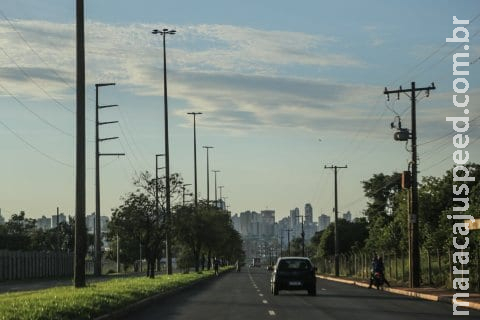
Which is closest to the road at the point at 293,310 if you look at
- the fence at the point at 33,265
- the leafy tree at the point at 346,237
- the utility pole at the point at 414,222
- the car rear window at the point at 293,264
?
the car rear window at the point at 293,264

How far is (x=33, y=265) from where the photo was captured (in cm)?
7350

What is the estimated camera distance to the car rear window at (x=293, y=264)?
118ft

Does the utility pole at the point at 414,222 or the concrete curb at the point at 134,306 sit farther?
the utility pole at the point at 414,222

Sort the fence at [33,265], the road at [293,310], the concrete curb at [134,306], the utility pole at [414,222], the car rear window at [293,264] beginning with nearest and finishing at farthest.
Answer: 1. the concrete curb at [134,306]
2. the road at [293,310]
3. the car rear window at [293,264]
4. the utility pole at [414,222]
5. the fence at [33,265]

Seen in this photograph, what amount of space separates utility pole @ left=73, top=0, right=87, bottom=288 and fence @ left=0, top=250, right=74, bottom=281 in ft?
125

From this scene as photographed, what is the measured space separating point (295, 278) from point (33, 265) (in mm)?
43348

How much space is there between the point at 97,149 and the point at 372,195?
5416 centimetres

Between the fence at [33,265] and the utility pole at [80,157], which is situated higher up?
the utility pole at [80,157]

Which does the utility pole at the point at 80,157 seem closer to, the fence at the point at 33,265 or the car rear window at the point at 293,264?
the car rear window at the point at 293,264

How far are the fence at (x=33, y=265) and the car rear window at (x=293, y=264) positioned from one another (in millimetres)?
34589

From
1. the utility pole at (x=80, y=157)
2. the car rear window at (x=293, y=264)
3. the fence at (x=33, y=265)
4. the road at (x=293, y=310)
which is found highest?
the utility pole at (x=80, y=157)

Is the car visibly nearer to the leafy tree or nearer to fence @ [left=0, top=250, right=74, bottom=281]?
fence @ [left=0, top=250, right=74, bottom=281]

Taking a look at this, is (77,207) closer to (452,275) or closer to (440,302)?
(440,302)

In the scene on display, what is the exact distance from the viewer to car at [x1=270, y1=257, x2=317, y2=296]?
35.5 meters
